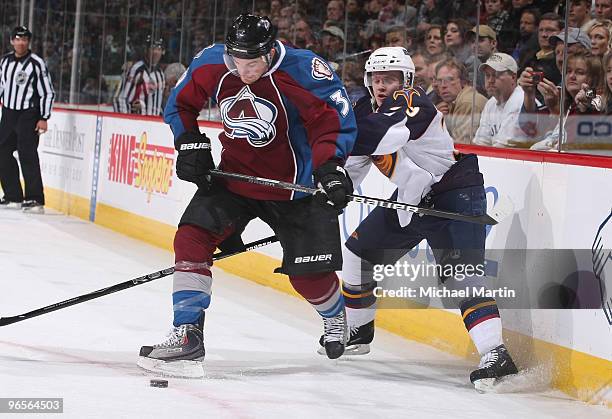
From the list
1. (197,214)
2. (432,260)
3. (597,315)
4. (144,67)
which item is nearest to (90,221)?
(144,67)

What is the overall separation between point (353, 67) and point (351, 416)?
3.57 m

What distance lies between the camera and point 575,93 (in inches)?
183

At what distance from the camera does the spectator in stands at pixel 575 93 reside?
454 cm

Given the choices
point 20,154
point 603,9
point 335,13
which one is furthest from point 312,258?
point 20,154

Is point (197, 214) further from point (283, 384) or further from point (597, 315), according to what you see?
point (597, 315)

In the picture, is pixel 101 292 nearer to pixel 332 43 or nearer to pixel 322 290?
pixel 322 290

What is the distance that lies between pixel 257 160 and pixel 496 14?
6.52ft

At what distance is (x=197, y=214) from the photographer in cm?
397

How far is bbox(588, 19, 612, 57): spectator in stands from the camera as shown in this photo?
467 cm

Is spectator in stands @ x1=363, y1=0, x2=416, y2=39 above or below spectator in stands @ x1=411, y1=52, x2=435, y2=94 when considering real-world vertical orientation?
above

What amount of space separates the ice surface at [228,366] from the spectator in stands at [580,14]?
4.67ft

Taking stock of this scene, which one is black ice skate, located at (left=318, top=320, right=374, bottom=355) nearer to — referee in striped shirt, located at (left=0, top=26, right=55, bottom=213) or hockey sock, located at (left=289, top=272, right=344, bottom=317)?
hockey sock, located at (left=289, top=272, right=344, bottom=317)

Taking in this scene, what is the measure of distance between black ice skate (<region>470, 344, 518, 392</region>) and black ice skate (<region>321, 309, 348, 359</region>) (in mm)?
492

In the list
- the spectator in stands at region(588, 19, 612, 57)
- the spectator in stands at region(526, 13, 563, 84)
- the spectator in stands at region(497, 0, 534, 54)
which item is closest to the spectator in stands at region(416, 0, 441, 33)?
the spectator in stands at region(497, 0, 534, 54)
